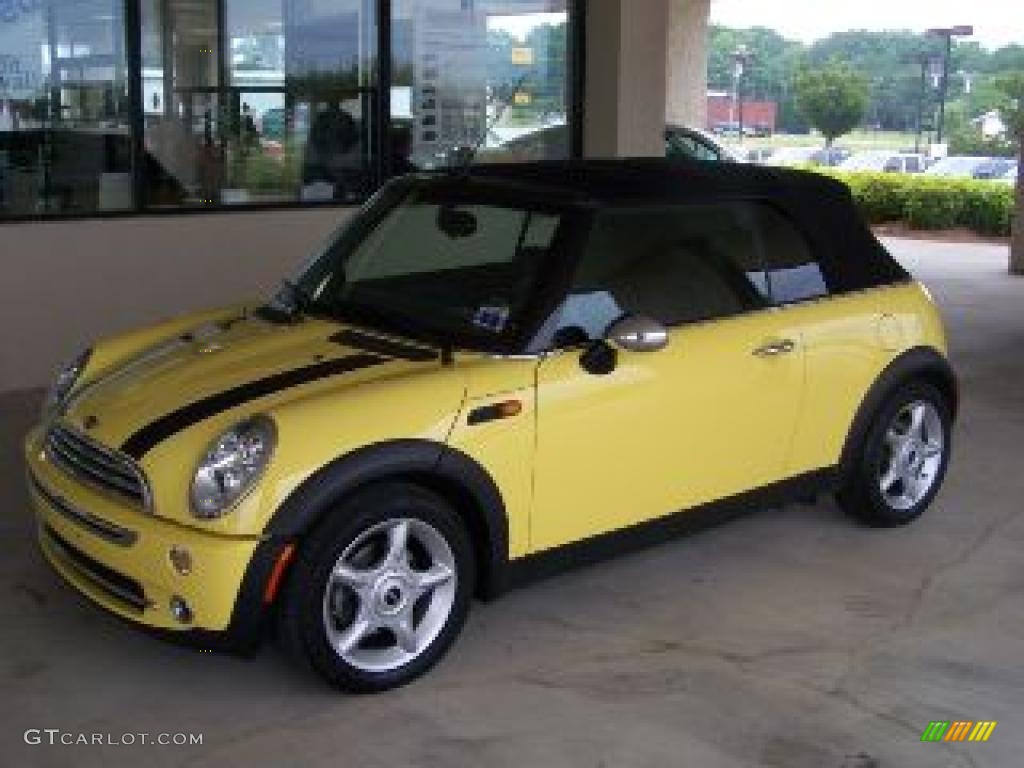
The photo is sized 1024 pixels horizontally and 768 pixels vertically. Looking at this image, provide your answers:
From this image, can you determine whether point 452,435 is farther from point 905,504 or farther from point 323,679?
point 905,504

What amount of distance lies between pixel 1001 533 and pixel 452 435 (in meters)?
2.65

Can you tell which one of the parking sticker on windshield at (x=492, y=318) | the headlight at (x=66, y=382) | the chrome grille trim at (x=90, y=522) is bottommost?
the chrome grille trim at (x=90, y=522)

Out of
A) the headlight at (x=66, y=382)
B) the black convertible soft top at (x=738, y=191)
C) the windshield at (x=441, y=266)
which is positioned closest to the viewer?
the windshield at (x=441, y=266)

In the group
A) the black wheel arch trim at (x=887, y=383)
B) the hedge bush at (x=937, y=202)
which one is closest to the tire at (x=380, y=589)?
the black wheel arch trim at (x=887, y=383)

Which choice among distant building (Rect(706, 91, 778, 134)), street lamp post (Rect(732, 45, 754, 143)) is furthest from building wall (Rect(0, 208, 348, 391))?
street lamp post (Rect(732, 45, 754, 143))

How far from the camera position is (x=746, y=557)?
4730 millimetres

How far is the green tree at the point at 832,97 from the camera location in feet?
114

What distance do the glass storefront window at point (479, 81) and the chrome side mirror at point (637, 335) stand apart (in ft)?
15.4

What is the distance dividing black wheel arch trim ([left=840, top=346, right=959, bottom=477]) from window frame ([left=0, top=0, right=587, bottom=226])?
272 centimetres

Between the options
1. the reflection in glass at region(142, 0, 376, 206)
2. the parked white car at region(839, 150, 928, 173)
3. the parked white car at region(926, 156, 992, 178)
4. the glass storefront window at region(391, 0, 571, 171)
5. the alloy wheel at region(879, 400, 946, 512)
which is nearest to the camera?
the alloy wheel at region(879, 400, 946, 512)

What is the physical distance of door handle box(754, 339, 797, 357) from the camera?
434 cm

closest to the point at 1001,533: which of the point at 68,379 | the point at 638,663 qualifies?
the point at 638,663

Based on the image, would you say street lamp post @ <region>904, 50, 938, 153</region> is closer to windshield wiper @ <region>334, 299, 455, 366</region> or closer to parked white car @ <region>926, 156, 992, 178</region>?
parked white car @ <region>926, 156, 992, 178</region>

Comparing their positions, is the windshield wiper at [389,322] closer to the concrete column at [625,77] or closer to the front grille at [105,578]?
the front grille at [105,578]
